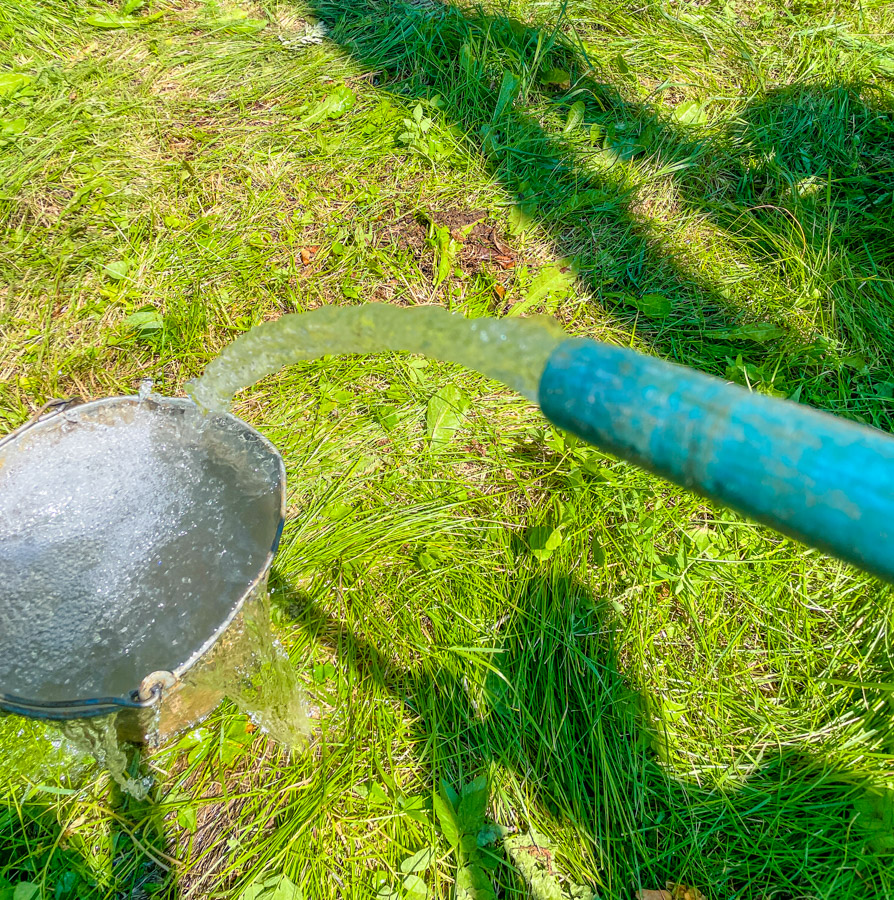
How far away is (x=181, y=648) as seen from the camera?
1.82m

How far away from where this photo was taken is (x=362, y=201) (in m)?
2.92

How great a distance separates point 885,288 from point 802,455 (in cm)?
252

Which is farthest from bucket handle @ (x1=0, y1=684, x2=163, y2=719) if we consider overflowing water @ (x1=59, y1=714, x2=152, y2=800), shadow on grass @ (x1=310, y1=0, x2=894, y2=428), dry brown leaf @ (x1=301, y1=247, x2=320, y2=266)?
shadow on grass @ (x1=310, y1=0, x2=894, y2=428)

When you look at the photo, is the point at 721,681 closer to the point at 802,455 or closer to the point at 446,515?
the point at 446,515

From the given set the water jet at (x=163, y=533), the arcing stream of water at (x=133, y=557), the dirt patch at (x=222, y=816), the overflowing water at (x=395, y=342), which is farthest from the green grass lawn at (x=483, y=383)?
the overflowing water at (x=395, y=342)

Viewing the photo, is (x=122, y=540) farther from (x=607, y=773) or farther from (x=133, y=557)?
Result: (x=607, y=773)

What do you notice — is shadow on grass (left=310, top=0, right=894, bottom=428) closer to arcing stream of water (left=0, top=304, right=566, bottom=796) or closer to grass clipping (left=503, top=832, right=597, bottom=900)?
arcing stream of water (left=0, top=304, right=566, bottom=796)

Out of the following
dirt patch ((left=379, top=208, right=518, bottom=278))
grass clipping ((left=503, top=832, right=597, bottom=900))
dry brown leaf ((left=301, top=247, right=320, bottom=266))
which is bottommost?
grass clipping ((left=503, top=832, right=597, bottom=900))

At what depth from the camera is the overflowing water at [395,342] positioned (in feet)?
3.02

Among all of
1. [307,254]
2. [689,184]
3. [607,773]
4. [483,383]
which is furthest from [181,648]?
[689,184]

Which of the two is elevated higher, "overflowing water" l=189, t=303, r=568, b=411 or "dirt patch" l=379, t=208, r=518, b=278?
"overflowing water" l=189, t=303, r=568, b=411

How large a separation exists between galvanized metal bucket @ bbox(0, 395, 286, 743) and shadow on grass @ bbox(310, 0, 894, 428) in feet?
5.15

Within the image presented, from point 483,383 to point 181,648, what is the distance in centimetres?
139

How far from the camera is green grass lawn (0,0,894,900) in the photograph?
1.83 meters
